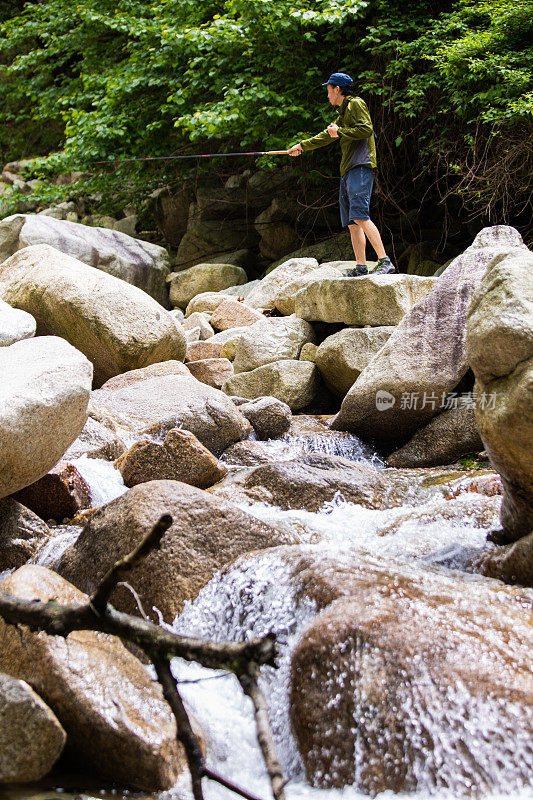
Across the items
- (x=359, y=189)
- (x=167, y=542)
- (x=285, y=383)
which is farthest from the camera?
(x=359, y=189)

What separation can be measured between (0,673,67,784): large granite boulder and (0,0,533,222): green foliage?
344 inches

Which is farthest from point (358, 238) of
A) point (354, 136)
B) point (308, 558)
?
point (308, 558)

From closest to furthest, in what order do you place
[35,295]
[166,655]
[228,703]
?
[166,655]
[228,703]
[35,295]

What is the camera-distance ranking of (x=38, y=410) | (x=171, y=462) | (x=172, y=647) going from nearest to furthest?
1. (x=172, y=647)
2. (x=38, y=410)
3. (x=171, y=462)

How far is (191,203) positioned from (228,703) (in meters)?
14.0

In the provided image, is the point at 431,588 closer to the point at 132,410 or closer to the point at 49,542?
the point at 49,542

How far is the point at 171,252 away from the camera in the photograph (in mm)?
15906

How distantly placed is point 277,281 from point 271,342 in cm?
290

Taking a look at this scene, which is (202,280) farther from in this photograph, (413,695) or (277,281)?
(413,695)

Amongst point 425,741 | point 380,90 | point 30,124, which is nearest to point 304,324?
point 380,90

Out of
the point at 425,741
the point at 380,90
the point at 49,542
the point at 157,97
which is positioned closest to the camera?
the point at 425,741

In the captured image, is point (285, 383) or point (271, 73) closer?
point (285, 383)

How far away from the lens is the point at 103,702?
6.89ft

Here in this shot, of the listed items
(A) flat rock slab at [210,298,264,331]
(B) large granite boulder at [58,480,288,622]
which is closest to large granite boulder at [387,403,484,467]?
(B) large granite boulder at [58,480,288,622]
